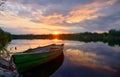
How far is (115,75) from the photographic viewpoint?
20031 mm

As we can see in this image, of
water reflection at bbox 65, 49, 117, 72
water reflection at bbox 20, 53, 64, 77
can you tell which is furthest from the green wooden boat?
water reflection at bbox 65, 49, 117, 72

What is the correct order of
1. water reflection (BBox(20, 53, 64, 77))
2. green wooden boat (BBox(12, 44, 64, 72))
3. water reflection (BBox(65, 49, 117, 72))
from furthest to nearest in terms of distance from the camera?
water reflection (BBox(65, 49, 117, 72)) → water reflection (BBox(20, 53, 64, 77)) → green wooden boat (BBox(12, 44, 64, 72))

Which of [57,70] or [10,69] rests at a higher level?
[10,69]

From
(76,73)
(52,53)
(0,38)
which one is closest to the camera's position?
(76,73)

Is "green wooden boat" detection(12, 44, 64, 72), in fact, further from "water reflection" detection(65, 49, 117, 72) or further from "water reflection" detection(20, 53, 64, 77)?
"water reflection" detection(65, 49, 117, 72)

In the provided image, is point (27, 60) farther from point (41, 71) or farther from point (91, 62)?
point (91, 62)

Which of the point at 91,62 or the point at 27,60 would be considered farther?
the point at 91,62

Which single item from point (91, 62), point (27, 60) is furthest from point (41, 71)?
point (91, 62)

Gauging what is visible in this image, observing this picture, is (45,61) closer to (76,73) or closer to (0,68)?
(76,73)

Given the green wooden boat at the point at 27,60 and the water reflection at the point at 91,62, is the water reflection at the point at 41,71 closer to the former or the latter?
the green wooden boat at the point at 27,60

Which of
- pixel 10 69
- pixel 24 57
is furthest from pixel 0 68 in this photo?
pixel 24 57

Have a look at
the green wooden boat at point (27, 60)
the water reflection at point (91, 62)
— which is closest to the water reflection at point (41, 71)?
the green wooden boat at point (27, 60)

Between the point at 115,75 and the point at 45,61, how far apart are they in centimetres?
775

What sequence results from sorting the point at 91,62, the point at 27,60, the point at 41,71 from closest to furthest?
the point at 27,60 → the point at 41,71 → the point at 91,62
